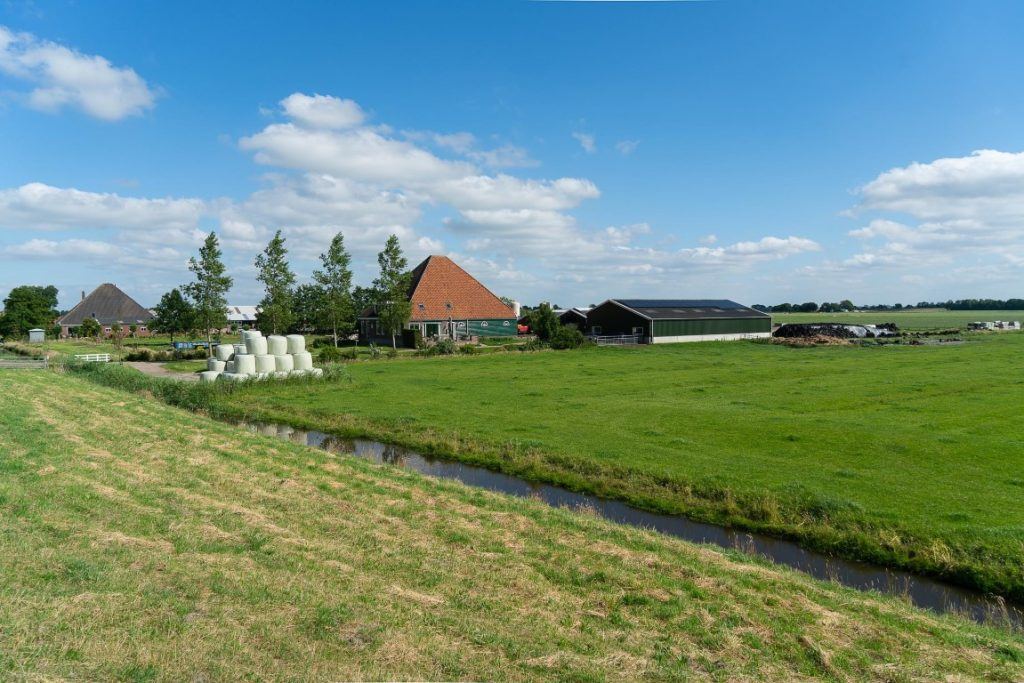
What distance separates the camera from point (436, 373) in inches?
1356

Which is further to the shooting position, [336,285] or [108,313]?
[108,313]

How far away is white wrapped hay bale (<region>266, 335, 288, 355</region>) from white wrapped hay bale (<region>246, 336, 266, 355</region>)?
0.38 m

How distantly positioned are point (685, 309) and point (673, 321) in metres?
5.95

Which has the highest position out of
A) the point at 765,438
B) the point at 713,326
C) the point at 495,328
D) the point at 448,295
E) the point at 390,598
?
the point at 448,295

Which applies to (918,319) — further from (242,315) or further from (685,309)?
(242,315)

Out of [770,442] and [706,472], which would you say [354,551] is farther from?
[770,442]

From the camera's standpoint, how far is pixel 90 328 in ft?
252

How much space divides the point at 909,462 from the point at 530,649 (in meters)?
12.5

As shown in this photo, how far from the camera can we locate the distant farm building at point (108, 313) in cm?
8338

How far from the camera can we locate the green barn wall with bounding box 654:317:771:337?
6047 cm

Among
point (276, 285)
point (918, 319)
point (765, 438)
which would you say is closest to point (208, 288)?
point (276, 285)

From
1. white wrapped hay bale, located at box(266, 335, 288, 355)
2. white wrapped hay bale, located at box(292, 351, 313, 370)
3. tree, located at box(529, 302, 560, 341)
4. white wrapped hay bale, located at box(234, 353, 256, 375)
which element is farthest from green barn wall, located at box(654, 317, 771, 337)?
white wrapped hay bale, located at box(234, 353, 256, 375)

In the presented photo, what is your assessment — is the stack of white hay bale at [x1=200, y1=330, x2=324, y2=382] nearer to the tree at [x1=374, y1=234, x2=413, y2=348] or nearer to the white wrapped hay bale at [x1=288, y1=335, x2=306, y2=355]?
the white wrapped hay bale at [x1=288, y1=335, x2=306, y2=355]

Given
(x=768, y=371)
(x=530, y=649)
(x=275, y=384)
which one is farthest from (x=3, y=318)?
(x=530, y=649)
